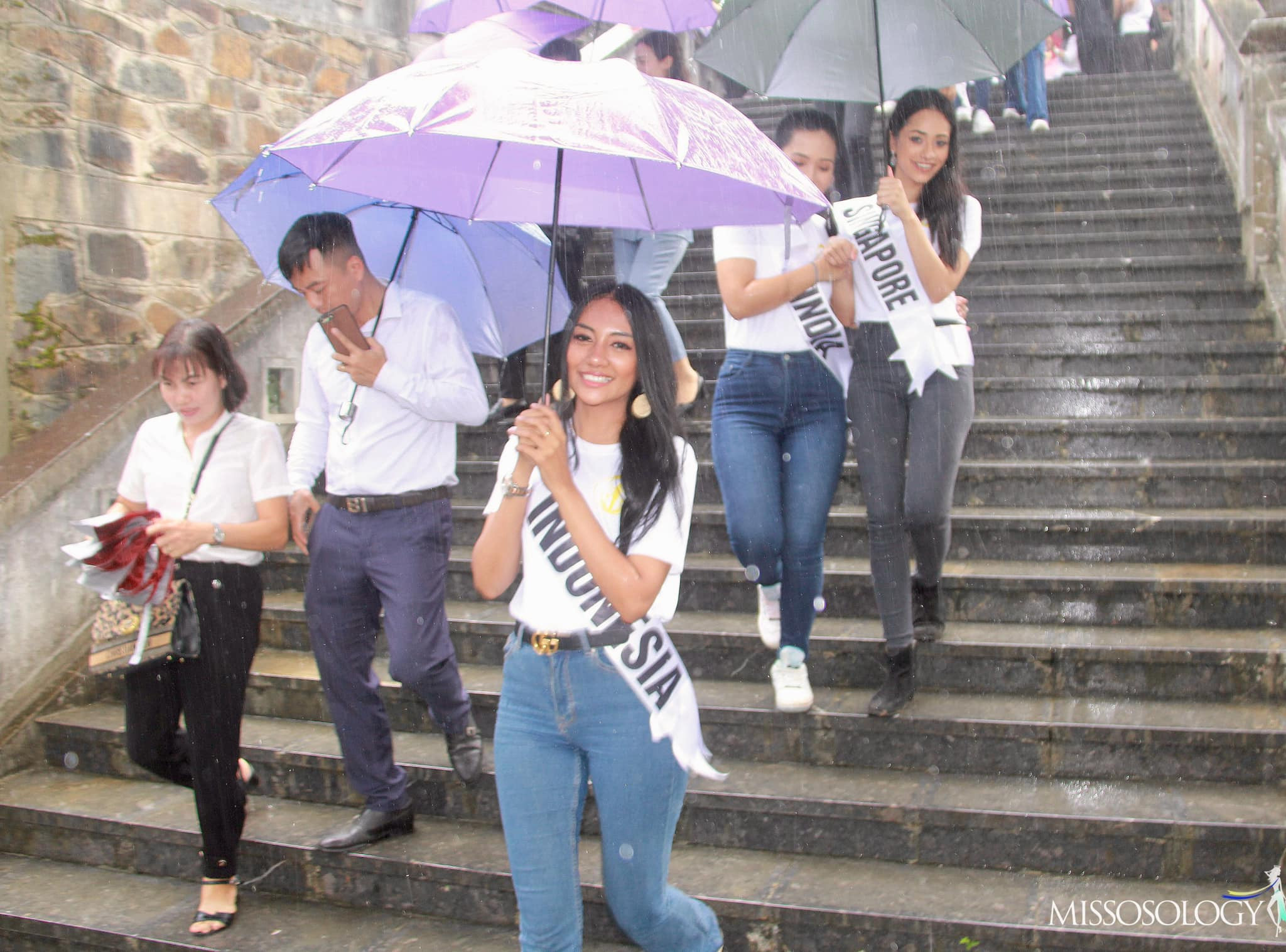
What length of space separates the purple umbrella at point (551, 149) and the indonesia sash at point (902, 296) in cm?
79

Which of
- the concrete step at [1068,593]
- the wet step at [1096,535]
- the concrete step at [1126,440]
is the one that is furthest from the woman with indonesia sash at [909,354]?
the concrete step at [1126,440]

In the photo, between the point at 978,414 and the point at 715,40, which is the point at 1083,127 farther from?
the point at 715,40

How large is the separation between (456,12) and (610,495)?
399cm

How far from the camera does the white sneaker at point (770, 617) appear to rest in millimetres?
4070

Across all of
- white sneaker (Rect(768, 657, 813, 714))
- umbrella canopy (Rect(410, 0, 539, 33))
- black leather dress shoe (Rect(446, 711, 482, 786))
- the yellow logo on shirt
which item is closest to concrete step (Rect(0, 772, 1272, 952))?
black leather dress shoe (Rect(446, 711, 482, 786))

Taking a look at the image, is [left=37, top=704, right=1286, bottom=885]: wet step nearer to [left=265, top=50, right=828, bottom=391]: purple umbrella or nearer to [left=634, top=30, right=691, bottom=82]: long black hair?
[left=265, top=50, right=828, bottom=391]: purple umbrella

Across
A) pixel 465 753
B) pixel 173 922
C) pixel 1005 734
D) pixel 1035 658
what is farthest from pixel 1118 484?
pixel 173 922

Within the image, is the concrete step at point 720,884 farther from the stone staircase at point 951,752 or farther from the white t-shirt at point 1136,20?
the white t-shirt at point 1136,20

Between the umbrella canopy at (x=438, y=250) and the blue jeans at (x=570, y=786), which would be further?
the umbrella canopy at (x=438, y=250)

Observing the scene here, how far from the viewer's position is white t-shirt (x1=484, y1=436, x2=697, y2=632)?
2.49m

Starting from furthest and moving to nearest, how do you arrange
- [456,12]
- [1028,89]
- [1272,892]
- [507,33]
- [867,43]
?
[1028,89]
[456,12]
[507,33]
[867,43]
[1272,892]

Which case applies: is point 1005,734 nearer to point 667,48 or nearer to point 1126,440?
point 1126,440

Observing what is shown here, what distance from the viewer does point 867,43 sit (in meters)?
3.95

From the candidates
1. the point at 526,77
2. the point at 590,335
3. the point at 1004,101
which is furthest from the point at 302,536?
the point at 1004,101
